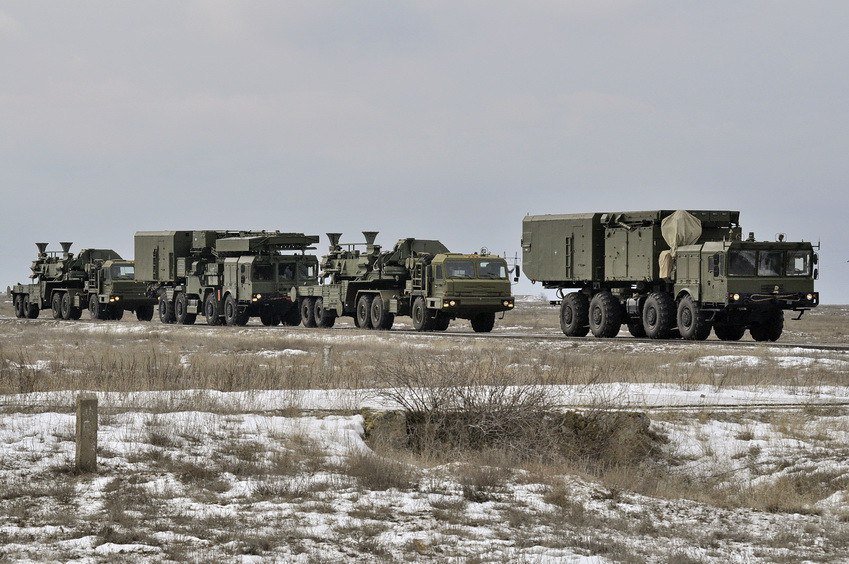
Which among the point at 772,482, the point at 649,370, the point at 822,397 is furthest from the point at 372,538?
the point at 649,370

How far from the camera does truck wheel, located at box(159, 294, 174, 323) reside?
53.6 m

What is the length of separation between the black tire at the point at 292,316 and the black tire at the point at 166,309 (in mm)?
5449

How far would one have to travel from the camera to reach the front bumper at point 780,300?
32094 millimetres

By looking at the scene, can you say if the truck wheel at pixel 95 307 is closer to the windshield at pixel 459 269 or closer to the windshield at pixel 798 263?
the windshield at pixel 459 269

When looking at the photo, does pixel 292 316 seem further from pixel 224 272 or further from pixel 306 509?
pixel 306 509

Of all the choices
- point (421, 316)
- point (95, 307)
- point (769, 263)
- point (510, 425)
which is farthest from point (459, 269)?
point (510, 425)

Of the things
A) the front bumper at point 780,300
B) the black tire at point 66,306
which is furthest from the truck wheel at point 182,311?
the front bumper at point 780,300

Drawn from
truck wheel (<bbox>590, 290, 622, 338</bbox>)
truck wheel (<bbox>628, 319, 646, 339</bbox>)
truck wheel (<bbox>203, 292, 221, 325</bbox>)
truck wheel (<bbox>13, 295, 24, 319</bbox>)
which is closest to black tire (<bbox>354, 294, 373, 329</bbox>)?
truck wheel (<bbox>203, 292, 221, 325</bbox>)

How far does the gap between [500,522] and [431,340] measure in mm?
23221

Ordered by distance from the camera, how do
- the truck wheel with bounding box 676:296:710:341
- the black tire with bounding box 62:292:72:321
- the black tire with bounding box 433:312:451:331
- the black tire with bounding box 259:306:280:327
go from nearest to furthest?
the truck wheel with bounding box 676:296:710:341 → the black tire with bounding box 433:312:451:331 → the black tire with bounding box 259:306:280:327 → the black tire with bounding box 62:292:72:321

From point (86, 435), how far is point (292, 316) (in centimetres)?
3858

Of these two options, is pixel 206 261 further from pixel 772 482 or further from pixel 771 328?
pixel 772 482

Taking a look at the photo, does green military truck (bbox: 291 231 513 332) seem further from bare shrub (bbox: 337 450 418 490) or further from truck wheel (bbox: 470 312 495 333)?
bare shrub (bbox: 337 450 418 490)

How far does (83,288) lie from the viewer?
60.4 m
